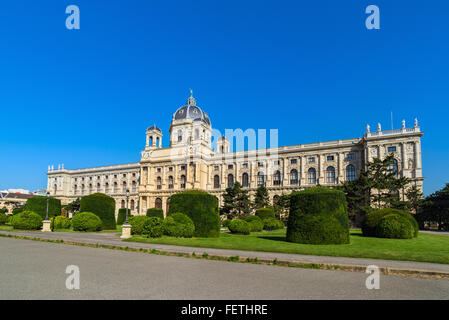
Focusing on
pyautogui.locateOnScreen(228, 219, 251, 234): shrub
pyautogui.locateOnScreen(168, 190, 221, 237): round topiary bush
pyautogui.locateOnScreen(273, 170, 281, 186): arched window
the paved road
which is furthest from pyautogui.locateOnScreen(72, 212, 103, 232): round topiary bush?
pyautogui.locateOnScreen(273, 170, 281, 186): arched window

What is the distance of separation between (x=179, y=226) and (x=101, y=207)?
553 inches

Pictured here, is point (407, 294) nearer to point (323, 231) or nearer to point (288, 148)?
point (323, 231)

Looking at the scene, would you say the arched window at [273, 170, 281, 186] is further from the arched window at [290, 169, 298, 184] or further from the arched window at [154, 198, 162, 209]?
the arched window at [154, 198, 162, 209]

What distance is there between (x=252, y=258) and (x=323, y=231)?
18.5ft

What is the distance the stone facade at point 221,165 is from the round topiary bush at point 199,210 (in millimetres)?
31739

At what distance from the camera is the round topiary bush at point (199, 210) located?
739 inches

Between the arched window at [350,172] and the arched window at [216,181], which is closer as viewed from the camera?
the arched window at [350,172]

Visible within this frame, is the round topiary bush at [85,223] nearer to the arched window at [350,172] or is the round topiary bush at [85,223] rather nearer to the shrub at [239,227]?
the shrub at [239,227]

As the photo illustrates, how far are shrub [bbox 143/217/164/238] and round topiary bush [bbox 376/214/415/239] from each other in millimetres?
13412

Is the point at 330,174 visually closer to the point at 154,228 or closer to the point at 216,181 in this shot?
the point at 216,181

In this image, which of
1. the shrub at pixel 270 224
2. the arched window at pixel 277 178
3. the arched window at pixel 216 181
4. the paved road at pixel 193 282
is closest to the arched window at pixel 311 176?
the arched window at pixel 277 178

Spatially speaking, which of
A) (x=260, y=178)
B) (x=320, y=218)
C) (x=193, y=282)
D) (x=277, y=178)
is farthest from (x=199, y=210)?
(x=260, y=178)
